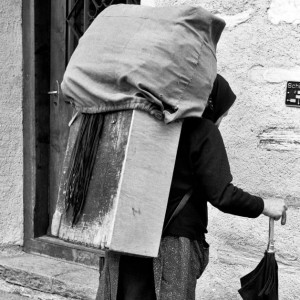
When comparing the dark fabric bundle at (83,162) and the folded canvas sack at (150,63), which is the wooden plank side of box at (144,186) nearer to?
the folded canvas sack at (150,63)

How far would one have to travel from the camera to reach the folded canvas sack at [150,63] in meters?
2.19

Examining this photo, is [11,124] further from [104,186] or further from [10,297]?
[104,186]

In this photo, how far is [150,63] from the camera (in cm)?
218

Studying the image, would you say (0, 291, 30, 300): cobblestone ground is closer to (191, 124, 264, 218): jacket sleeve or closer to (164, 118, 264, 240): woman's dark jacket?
(164, 118, 264, 240): woman's dark jacket

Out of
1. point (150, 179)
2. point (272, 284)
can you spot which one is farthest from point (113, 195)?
point (272, 284)

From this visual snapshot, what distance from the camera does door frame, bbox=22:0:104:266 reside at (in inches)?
174

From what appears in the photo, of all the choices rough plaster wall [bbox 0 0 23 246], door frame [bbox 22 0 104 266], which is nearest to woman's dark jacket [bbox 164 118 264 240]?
door frame [bbox 22 0 104 266]

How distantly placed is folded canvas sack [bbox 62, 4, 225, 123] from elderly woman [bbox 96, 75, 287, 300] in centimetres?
12

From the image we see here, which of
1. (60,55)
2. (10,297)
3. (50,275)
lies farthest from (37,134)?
(10,297)

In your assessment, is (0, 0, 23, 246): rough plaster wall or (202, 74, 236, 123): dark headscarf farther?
(0, 0, 23, 246): rough plaster wall

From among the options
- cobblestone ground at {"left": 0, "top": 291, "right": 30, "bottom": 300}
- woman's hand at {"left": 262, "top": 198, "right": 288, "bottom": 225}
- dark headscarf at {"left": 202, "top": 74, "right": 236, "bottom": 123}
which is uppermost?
dark headscarf at {"left": 202, "top": 74, "right": 236, "bottom": 123}

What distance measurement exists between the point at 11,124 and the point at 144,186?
251 cm

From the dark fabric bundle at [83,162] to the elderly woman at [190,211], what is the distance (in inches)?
10.3

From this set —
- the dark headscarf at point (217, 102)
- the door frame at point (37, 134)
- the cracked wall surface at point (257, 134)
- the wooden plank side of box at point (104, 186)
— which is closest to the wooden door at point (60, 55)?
the door frame at point (37, 134)
